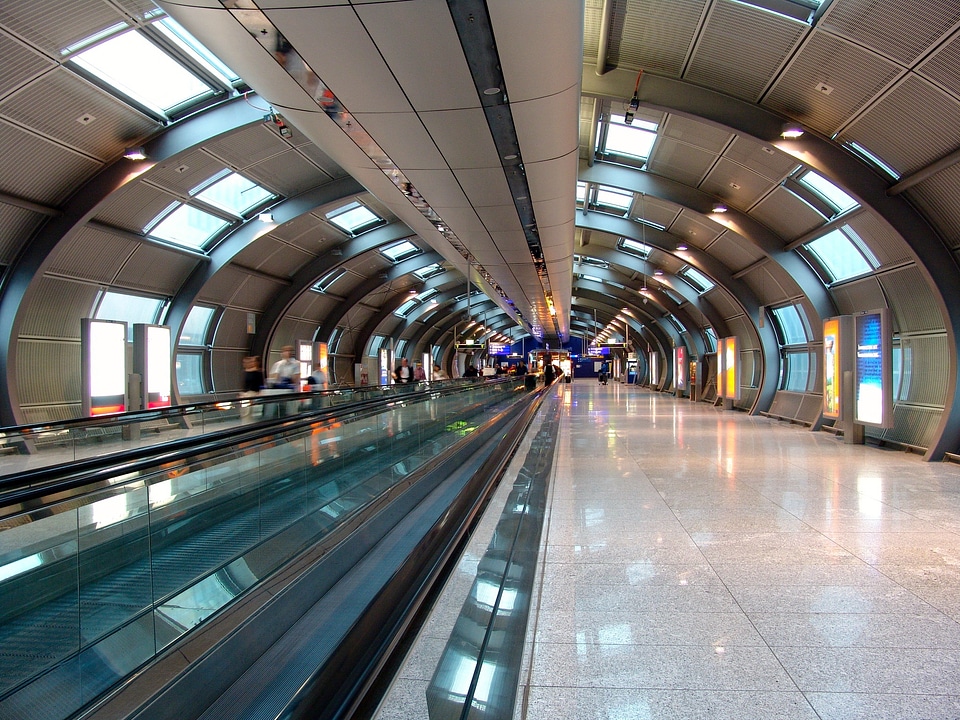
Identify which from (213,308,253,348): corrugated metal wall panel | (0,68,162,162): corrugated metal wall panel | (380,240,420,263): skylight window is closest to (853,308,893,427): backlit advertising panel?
(0,68,162,162): corrugated metal wall panel

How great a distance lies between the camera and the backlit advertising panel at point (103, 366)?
15.0 meters

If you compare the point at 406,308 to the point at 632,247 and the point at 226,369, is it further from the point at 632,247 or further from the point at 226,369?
the point at 632,247

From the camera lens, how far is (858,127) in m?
11.4

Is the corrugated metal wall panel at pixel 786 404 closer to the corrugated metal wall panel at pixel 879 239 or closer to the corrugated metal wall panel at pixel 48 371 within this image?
the corrugated metal wall panel at pixel 879 239

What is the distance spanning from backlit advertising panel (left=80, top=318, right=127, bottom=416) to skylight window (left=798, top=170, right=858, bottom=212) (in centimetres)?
1600

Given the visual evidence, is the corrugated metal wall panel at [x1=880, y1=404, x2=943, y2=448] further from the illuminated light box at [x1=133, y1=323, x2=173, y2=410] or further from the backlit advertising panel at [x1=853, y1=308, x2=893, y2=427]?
the illuminated light box at [x1=133, y1=323, x2=173, y2=410]

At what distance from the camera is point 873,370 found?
45.0 ft

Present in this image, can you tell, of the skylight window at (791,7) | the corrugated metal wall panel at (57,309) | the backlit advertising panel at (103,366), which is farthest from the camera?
the corrugated metal wall panel at (57,309)

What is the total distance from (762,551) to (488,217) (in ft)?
32.1

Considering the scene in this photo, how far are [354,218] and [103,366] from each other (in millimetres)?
11823

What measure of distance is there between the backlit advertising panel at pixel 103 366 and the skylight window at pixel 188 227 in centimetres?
432

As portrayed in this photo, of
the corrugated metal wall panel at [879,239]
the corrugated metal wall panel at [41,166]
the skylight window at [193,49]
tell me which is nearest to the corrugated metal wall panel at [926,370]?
the corrugated metal wall panel at [879,239]

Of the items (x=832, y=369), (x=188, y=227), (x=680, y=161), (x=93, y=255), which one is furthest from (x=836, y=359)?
(x=93, y=255)

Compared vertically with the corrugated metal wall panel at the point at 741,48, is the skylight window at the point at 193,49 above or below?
above
